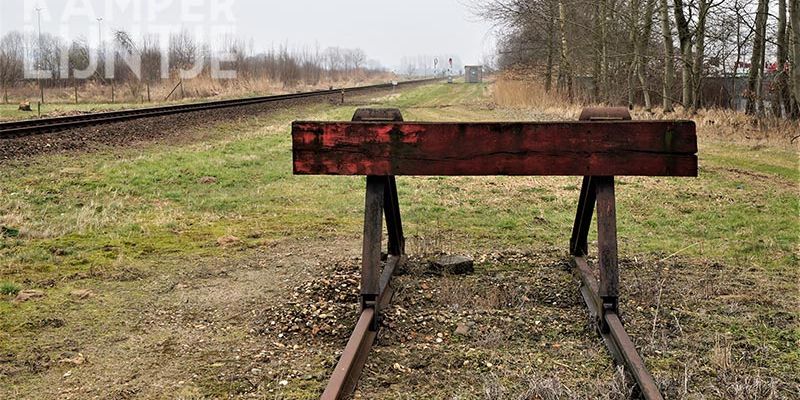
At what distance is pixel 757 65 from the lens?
58.1 feet

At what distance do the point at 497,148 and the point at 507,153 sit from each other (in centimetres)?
6

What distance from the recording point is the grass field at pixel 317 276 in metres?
3.31

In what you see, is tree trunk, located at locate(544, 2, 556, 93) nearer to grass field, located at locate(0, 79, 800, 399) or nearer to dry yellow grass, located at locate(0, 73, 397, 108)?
dry yellow grass, located at locate(0, 73, 397, 108)

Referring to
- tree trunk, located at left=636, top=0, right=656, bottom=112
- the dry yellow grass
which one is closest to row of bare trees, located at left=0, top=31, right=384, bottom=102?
the dry yellow grass

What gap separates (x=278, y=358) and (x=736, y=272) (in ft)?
11.4

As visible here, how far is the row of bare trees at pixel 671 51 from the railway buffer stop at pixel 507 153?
41.8 ft

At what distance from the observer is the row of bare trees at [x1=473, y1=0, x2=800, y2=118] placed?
16375 millimetres

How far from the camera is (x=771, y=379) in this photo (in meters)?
3.15

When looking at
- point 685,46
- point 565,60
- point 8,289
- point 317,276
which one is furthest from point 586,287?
point 565,60

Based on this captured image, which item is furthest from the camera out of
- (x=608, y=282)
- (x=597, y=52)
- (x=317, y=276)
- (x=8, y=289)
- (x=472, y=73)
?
(x=472, y=73)

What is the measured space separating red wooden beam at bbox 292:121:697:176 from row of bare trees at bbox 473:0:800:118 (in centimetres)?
1274

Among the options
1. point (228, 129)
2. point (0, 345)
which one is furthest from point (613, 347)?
point (228, 129)

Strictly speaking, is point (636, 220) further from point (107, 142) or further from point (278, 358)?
point (107, 142)

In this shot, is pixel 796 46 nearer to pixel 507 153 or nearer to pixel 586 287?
pixel 586 287
